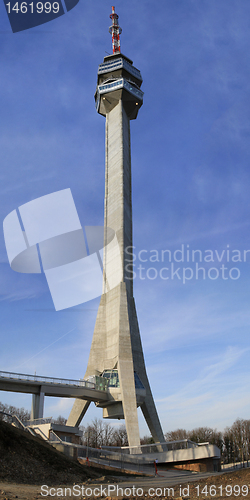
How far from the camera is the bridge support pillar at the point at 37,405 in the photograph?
4009 cm

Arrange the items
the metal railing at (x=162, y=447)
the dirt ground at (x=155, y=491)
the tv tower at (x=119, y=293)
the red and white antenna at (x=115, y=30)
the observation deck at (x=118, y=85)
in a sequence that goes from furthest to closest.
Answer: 1. the red and white antenna at (x=115, y=30)
2. the observation deck at (x=118, y=85)
3. the tv tower at (x=119, y=293)
4. the metal railing at (x=162, y=447)
5. the dirt ground at (x=155, y=491)

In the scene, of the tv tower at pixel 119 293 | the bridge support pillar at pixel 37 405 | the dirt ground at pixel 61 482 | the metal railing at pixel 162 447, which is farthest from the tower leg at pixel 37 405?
the dirt ground at pixel 61 482

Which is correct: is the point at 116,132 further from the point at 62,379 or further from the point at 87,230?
the point at 62,379

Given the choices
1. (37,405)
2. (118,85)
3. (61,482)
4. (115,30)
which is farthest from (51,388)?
(115,30)

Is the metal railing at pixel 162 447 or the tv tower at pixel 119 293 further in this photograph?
the tv tower at pixel 119 293

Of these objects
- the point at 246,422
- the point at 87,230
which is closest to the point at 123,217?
the point at 87,230

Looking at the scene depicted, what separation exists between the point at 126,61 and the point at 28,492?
212ft

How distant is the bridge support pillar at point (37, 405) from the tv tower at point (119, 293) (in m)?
7.52

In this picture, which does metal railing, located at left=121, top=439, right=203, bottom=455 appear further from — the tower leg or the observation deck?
the observation deck

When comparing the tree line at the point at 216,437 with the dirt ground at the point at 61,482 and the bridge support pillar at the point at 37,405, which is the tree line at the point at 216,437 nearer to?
the bridge support pillar at the point at 37,405

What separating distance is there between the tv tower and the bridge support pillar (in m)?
7.52

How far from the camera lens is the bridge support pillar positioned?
4009 centimetres

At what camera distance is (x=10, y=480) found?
14625mm

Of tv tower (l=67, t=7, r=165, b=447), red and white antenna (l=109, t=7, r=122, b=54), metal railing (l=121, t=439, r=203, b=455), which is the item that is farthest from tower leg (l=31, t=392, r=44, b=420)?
red and white antenna (l=109, t=7, r=122, b=54)
